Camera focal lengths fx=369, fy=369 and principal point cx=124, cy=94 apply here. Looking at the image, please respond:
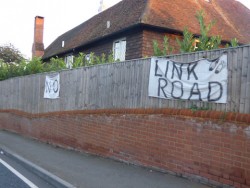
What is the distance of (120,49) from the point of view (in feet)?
60.9

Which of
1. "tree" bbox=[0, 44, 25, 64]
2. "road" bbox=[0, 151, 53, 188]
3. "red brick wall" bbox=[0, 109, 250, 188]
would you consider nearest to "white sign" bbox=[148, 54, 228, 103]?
"red brick wall" bbox=[0, 109, 250, 188]

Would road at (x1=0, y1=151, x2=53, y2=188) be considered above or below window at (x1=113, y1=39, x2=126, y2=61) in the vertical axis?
below

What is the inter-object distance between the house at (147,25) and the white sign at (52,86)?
192 inches

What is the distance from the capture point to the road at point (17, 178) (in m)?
7.30

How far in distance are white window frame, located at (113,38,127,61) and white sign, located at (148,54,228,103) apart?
391 inches

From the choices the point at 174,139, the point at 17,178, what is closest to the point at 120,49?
the point at 17,178

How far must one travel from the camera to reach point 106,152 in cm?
966

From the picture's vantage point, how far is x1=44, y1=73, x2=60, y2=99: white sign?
42.8 ft

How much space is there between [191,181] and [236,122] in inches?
59.6

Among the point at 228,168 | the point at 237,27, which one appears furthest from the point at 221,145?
the point at 237,27

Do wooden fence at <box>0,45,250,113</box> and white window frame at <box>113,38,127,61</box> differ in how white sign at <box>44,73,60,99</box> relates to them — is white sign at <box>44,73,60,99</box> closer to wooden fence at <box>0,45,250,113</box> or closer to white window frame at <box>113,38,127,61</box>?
wooden fence at <box>0,45,250,113</box>

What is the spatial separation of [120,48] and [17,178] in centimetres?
1162

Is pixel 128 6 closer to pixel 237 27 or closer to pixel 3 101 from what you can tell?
pixel 237 27

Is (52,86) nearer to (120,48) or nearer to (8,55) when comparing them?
(120,48)
